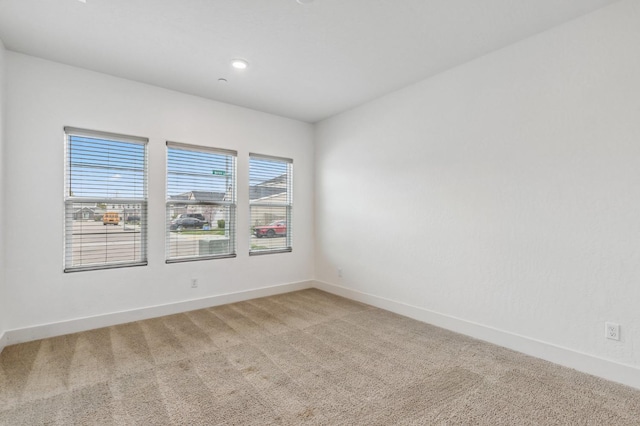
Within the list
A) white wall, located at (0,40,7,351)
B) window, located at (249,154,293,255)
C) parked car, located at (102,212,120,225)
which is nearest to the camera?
white wall, located at (0,40,7,351)

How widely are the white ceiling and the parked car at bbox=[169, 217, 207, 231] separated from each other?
5.36 ft

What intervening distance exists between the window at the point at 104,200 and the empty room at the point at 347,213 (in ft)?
0.08

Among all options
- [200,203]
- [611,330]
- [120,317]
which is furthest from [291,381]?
[200,203]

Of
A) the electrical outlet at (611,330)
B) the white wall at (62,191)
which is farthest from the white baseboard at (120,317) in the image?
the electrical outlet at (611,330)

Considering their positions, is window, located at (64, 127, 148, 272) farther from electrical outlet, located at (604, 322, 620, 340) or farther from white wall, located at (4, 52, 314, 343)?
electrical outlet, located at (604, 322, 620, 340)

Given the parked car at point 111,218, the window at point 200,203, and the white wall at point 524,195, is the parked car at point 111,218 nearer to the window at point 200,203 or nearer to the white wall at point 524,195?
the window at point 200,203

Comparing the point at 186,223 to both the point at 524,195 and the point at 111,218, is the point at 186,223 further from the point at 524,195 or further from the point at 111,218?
the point at 524,195

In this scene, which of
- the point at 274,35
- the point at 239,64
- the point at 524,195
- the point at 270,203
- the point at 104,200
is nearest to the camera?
the point at 274,35

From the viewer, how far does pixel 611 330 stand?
7.44 feet

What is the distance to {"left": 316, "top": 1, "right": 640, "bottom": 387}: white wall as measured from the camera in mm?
2242

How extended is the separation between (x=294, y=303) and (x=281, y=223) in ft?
4.19

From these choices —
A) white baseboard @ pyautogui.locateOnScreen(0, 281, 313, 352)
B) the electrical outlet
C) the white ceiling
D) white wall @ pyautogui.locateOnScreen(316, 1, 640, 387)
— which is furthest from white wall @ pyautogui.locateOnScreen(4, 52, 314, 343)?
the electrical outlet

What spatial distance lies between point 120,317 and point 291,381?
2.29m

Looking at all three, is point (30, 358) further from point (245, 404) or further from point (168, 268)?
point (245, 404)
